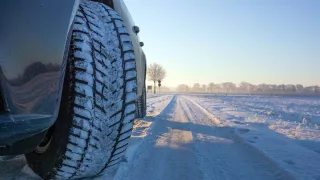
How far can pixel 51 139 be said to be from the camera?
197 cm

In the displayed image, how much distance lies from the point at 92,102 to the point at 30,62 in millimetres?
471

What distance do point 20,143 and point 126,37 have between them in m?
1.00

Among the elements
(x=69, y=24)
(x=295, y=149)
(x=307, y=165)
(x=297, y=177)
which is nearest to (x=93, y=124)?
(x=69, y=24)

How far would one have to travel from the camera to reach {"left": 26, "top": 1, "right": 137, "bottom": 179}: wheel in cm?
180

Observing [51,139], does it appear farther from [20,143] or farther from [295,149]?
Result: [295,149]

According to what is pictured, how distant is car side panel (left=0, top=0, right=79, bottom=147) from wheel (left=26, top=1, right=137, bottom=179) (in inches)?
7.1

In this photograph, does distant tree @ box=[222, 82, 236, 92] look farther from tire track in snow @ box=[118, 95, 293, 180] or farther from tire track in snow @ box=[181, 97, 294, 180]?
tire track in snow @ box=[118, 95, 293, 180]

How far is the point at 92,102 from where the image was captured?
1.84 meters

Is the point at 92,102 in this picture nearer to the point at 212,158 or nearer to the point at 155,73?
the point at 212,158

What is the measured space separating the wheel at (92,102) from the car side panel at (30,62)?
0.18 m

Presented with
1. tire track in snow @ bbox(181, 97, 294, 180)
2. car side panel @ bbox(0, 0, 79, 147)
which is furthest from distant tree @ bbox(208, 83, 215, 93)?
car side panel @ bbox(0, 0, 79, 147)

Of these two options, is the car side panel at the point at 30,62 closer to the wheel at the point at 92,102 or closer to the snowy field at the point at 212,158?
the wheel at the point at 92,102

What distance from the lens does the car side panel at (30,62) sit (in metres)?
1.38

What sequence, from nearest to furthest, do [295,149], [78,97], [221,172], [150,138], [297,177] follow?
[78,97] → [297,177] → [221,172] → [295,149] → [150,138]
